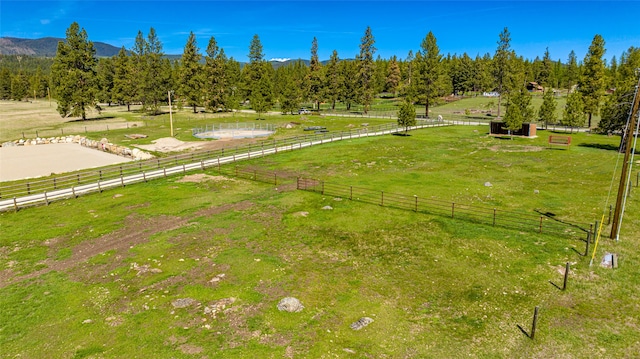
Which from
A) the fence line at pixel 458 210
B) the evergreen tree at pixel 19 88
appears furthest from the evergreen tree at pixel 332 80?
the evergreen tree at pixel 19 88

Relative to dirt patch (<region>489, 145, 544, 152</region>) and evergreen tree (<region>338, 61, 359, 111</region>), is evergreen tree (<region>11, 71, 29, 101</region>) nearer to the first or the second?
evergreen tree (<region>338, 61, 359, 111</region>)

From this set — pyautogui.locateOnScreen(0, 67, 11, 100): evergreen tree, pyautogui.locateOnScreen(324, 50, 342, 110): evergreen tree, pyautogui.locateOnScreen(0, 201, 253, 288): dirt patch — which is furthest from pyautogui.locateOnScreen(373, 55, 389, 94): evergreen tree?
pyautogui.locateOnScreen(0, 67, 11, 100): evergreen tree

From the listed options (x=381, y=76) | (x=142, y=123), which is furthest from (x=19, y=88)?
(x=381, y=76)

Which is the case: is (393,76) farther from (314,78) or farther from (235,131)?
(235,131)

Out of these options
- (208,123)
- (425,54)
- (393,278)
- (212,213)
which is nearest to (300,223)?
(212,213)

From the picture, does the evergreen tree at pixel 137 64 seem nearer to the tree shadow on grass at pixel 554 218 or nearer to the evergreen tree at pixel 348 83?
the evergreen tree at pixel 348 83
